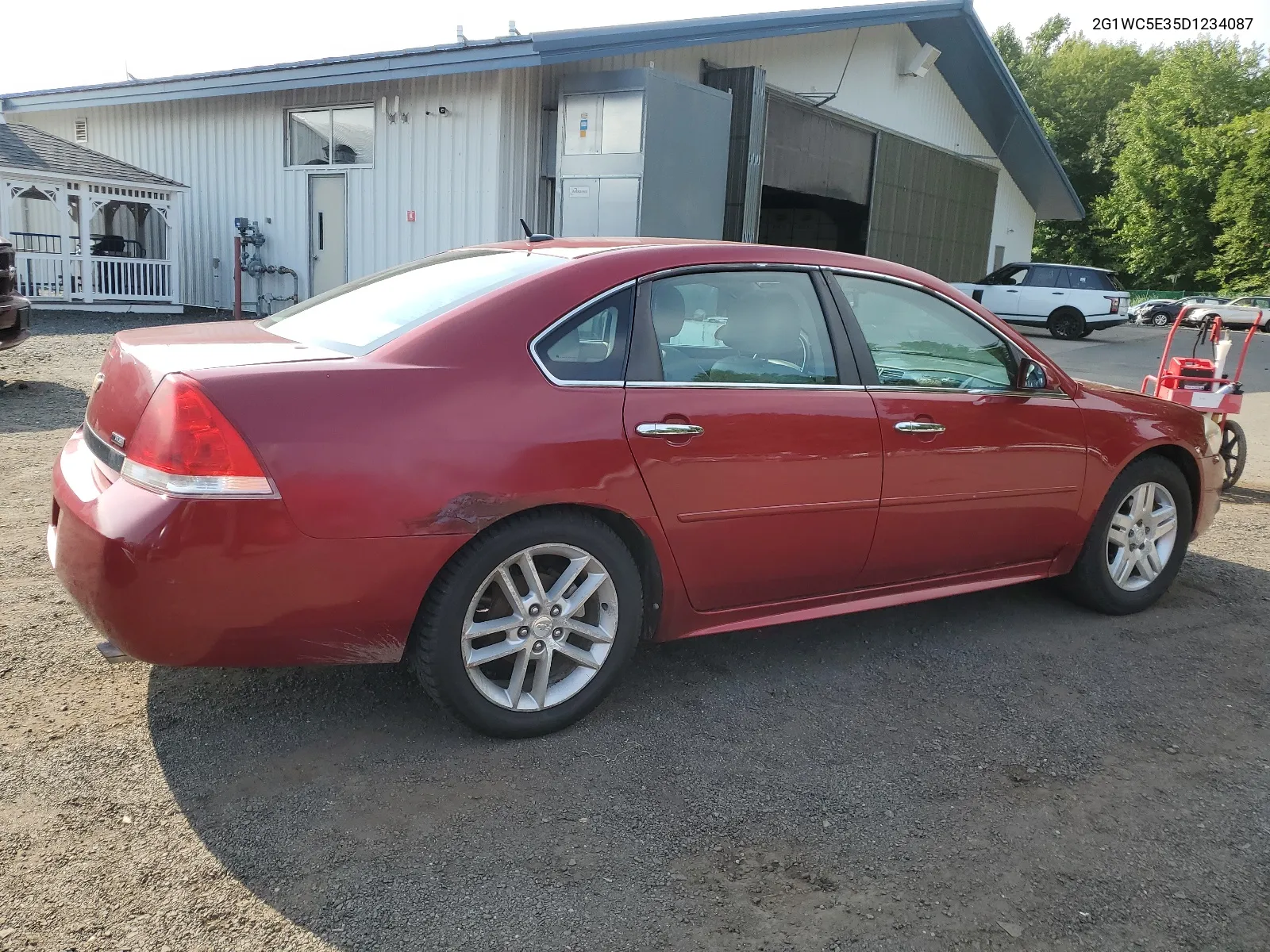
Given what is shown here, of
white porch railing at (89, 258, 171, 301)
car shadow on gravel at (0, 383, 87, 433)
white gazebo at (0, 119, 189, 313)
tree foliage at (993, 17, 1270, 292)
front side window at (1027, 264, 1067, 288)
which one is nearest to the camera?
car shadow on gravel at (0, 383, 87, 433)

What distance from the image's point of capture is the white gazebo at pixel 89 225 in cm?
1605

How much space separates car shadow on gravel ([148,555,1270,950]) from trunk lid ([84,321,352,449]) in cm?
95

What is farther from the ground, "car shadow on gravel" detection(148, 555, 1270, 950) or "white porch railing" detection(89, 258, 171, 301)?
"white porch railing" detection(89, 258, 171, 301)

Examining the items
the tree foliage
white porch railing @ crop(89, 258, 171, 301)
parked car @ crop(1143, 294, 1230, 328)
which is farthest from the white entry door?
the tree foliage

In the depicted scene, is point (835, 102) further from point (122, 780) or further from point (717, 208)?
point (122, 780)

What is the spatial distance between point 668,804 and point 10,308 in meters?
7.98

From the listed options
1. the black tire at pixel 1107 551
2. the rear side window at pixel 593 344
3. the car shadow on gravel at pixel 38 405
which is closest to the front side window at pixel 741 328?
the rear side window at pixel 593 344

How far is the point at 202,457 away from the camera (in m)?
2.69

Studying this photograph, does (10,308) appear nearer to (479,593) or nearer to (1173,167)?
(479,593)

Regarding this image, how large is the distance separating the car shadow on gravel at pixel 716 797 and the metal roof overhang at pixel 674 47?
9.14m

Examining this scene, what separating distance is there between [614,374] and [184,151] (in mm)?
16977

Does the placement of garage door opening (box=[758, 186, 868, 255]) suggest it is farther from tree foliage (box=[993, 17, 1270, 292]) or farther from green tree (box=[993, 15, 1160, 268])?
green tree (box=[993, 15, 1160, 268])

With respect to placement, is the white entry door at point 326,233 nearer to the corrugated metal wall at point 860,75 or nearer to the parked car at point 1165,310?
the corrugated metal wall at point 860,75

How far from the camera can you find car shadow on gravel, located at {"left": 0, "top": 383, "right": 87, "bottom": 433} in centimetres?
759
